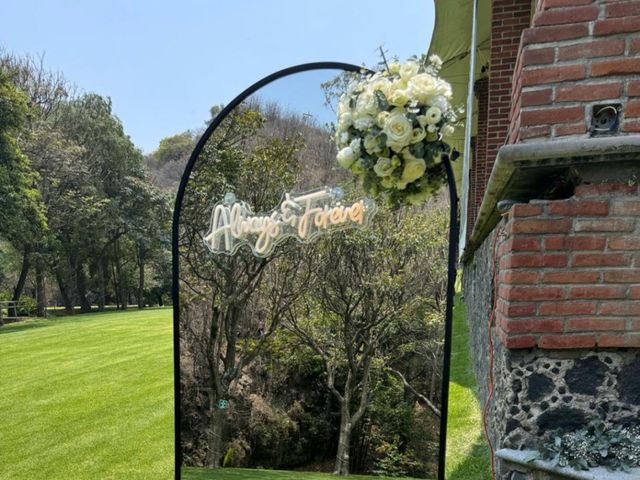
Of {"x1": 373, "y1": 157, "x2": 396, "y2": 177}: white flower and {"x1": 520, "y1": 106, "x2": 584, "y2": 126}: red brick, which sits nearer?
{"x1": 520, "y1": 106, "x2": 584, "y2": 126}: red brick

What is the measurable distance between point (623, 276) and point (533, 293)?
0.30 m

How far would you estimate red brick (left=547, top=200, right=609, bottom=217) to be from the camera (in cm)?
161

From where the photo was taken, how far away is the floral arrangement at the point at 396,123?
6.26 ft

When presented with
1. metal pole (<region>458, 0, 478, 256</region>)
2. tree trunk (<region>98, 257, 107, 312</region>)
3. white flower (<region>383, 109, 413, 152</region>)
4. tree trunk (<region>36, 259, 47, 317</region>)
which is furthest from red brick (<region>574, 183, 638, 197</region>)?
tree trunk (<region>98, 257, 107, 312</region>)

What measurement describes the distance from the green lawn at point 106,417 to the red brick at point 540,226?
6.27 ft

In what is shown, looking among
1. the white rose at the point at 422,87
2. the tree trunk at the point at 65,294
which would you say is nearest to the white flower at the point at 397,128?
the white rose at the point at 422,87

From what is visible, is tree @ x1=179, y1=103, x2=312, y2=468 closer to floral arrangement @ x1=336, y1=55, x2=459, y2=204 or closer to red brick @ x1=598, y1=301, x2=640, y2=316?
floral arrangement @ x1=336, y1=55, x2=459, y2=204

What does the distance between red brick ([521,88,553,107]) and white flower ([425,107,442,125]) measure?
1.16 feet

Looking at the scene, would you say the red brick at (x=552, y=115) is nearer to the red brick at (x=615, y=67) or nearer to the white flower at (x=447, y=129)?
the red brick at (x=615, y=67)

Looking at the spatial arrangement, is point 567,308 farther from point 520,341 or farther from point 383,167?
point 383,167

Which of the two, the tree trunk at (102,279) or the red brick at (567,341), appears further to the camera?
the tree trunk at (102,279)

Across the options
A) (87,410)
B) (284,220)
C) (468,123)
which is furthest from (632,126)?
(87,410)

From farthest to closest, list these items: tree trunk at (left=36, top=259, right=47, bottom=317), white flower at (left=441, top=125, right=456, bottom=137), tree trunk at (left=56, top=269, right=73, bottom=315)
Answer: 1. tree trunk at (left=56, top=269, right=73, bottom=315)
2. tree trunk at (left=36, top=259, right=47, bottom=317)
3. white flower at (left=441, top=125, right=456, bottom=137)

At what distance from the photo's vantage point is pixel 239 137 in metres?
2.81
